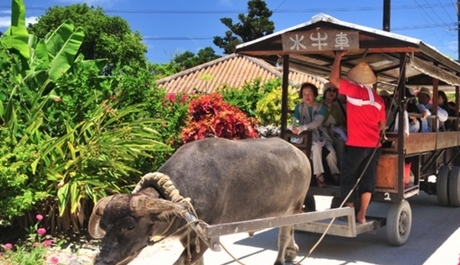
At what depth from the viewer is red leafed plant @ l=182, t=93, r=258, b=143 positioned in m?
7.85

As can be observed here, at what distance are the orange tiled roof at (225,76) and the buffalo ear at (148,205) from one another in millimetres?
18882

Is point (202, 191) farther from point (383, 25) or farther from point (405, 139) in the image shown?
point (383, 25)

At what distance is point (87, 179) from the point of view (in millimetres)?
6203

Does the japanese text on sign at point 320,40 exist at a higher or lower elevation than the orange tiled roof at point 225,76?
lower

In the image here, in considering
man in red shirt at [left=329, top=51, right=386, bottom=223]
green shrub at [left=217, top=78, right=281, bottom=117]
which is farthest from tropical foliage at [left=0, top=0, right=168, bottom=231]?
green shrub at [left=217, top=78, right=281, bottom=117]

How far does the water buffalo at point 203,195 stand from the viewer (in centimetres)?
314

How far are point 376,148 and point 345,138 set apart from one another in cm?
62

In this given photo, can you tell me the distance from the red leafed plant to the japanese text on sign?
1986mm

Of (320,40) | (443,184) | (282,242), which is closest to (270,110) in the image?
(443,184)

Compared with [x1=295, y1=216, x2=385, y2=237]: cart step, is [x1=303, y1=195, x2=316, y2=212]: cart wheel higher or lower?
higher

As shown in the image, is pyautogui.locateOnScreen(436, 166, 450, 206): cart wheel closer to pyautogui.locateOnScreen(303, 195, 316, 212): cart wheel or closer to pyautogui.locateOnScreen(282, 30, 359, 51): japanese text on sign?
pyautogui.locateOnScreen(303, 195, 316, 212): cart wheel

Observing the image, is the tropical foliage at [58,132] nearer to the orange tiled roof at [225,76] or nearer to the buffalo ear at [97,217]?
the buffalo ear at [97,217]

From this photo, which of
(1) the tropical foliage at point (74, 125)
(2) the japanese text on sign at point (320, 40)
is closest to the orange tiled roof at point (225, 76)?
(1) the tropical foliage at point (74, 125)

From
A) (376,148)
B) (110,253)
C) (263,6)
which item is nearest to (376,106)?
(376,148)
